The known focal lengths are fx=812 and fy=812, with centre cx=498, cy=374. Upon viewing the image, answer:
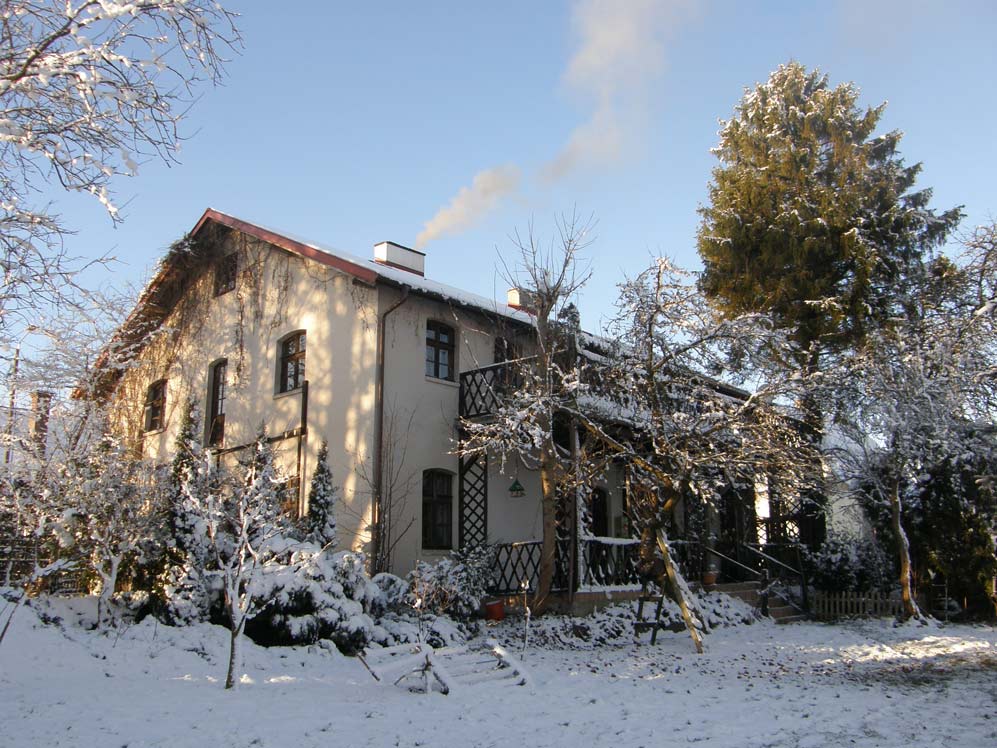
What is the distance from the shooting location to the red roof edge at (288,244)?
47.9 ft

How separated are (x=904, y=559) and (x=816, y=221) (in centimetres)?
742

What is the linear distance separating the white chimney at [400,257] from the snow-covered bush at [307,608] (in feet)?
33.5

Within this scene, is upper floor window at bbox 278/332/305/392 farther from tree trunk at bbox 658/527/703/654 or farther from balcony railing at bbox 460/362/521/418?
tree trunk at bbox 658/527/703/654

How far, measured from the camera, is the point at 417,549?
14.8 m

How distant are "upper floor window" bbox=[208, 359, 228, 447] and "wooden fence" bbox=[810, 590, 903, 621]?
13476 millimetres

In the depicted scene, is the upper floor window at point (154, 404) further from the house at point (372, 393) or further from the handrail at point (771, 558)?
the handrail at point (771, 558)

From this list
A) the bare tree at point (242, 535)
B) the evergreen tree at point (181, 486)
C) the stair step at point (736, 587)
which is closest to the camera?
the bare tree at point (242, 535)

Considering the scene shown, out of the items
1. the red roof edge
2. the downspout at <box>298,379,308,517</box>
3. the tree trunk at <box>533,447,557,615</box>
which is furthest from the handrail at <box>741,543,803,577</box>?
the red roof edge

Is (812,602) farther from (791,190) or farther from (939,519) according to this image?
(791,190)

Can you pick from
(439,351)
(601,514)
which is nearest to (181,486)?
(439,351)

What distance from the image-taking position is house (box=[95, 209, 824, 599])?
14688 millimetres

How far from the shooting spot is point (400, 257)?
2048 centimetres

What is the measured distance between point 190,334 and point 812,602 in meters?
15.5

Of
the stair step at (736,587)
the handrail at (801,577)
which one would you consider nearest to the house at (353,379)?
the stair step at (736,587)
